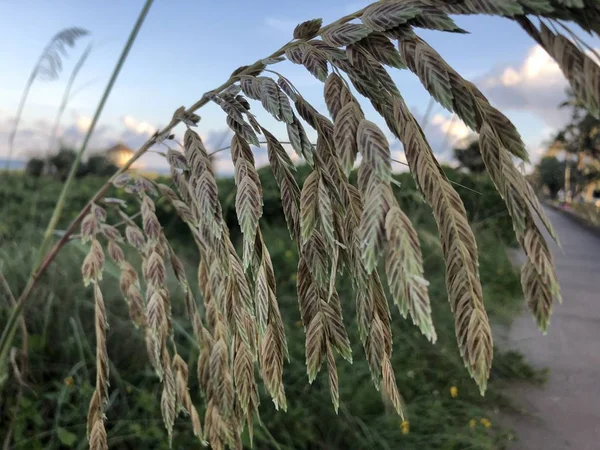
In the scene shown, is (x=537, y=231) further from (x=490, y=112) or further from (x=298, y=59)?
(x=298, y=59)

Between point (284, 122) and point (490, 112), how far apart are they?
250 millimetres

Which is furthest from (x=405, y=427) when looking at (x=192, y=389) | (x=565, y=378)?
(x=565, y=378)

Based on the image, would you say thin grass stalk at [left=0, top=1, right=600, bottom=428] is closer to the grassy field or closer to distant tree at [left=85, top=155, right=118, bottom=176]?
the grassy field

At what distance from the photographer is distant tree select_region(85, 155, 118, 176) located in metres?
12.8

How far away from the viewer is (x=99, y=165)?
12883 millimetres

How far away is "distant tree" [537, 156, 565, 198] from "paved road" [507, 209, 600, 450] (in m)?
22.3

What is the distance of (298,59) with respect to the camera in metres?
0.76

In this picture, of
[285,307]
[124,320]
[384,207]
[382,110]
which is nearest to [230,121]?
[382,110]

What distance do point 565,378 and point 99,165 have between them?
37.6 feet

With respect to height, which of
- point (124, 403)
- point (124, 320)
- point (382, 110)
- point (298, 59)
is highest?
point (298, 59)

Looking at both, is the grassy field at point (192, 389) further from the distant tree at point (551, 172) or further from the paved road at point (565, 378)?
the distant tree at point (551, 172)

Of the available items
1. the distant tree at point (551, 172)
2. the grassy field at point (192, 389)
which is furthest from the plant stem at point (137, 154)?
the distant tree at point (551, 172)

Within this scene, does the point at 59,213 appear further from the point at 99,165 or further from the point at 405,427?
the point at 99,165

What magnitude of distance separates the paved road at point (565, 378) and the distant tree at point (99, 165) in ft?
33.0
